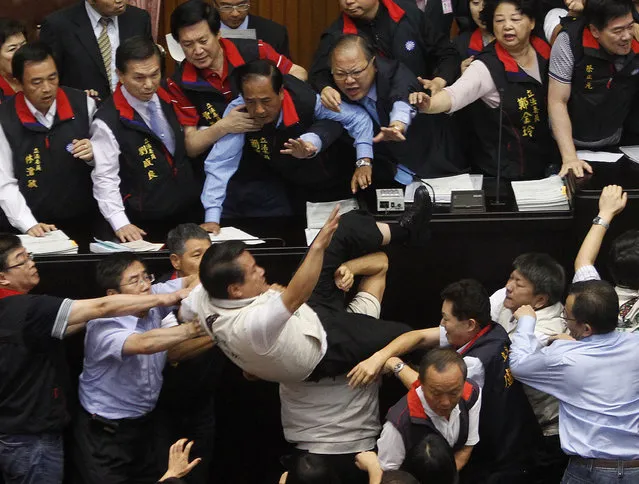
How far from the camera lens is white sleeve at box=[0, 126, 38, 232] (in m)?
4.39

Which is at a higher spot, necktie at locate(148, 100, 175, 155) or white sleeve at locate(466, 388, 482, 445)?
necktie at locate(148, 100, 175, 155)

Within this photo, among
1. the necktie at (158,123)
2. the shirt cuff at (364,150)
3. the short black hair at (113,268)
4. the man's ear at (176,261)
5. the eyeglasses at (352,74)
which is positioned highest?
the eyeglasses at (352,74)

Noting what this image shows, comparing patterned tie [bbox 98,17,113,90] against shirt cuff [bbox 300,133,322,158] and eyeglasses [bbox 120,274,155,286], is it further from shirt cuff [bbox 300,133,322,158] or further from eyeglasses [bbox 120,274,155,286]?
eyeglasses [bbox 120,274,155,286]

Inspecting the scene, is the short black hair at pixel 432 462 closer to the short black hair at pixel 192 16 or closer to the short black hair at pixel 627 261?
the short black hair at pixel 627 261

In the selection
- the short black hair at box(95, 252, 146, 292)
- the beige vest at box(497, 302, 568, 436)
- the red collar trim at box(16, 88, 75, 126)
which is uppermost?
the red collar trim at box(16, 88, 75, 126)

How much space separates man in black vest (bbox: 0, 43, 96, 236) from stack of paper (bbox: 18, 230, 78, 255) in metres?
0.06

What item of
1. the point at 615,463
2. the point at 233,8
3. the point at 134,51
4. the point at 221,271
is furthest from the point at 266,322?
the point at 233,8

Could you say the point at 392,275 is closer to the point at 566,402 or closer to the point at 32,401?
the point at 566,402

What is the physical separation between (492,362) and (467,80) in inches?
62.7

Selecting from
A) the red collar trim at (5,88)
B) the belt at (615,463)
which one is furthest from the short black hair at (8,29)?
the belt at (615,463)

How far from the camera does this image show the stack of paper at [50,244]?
422 centimetres

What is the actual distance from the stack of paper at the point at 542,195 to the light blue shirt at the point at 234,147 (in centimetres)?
61

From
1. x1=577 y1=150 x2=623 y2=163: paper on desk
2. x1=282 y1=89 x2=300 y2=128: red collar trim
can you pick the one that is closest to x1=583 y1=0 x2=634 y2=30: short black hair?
x1=577 y1=150 x2=623 y2=163: paper on desk

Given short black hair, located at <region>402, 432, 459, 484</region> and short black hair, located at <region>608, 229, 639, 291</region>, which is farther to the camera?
short black hair, located at <region>608, 229, 639, 291</region>
